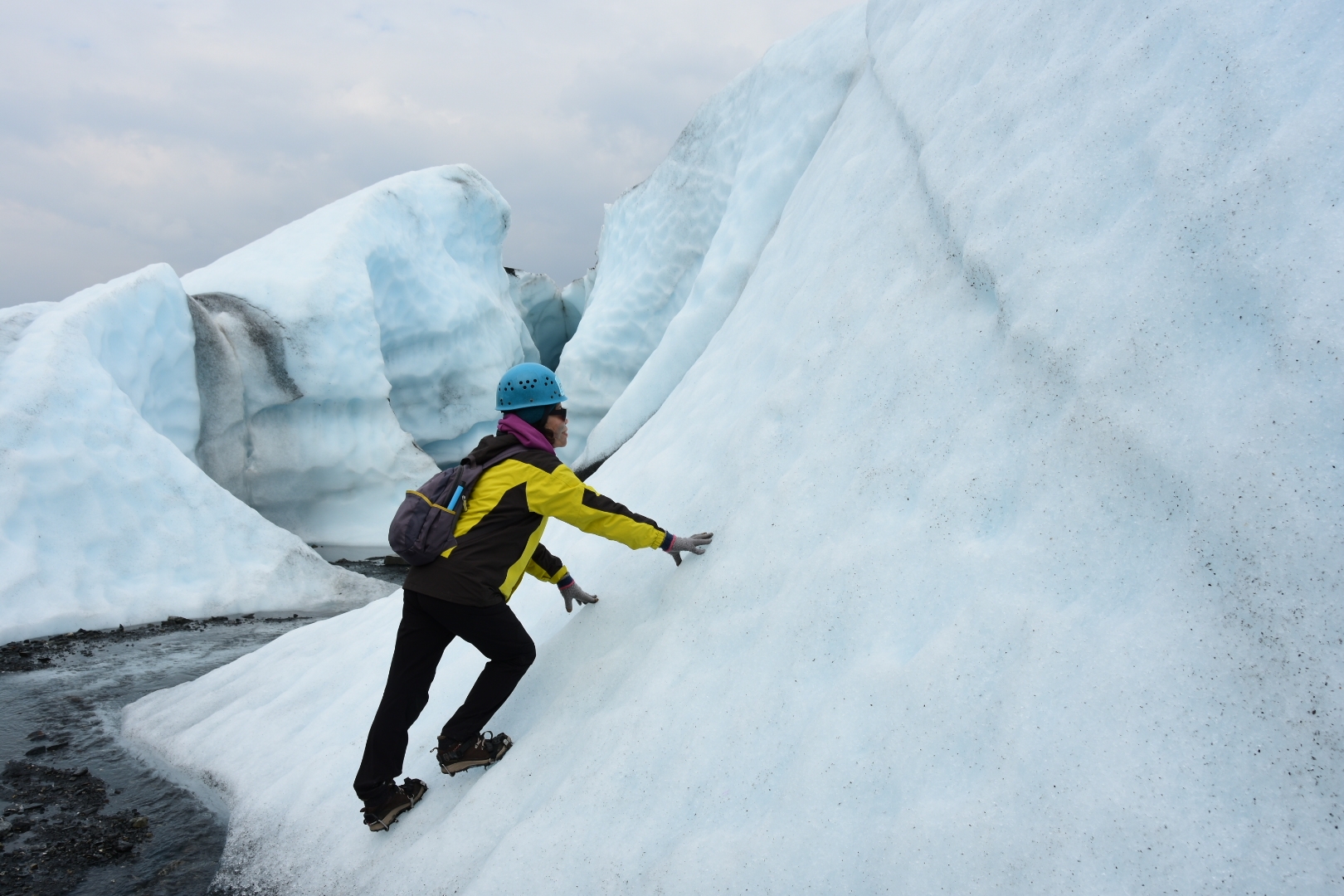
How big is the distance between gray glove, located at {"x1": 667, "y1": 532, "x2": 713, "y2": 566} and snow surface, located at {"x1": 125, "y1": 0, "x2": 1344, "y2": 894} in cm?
6

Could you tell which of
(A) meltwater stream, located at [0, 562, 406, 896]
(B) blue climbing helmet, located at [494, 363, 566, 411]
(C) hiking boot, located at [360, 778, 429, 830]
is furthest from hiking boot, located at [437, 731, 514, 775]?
(B) blue climbing helmet, located at [494, 363, 566, 411]

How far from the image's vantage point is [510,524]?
88.0 inches

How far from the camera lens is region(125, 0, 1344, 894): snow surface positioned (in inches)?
50.3

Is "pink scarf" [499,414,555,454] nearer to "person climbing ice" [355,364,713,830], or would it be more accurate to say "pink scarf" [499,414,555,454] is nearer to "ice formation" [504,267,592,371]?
"person climbing ice" [355,364,713,830]

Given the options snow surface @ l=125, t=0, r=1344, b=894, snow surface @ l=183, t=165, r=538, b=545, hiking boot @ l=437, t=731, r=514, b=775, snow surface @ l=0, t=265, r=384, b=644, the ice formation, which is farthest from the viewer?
the ice formation

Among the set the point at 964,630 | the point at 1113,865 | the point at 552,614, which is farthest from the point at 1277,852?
the point at 552,614

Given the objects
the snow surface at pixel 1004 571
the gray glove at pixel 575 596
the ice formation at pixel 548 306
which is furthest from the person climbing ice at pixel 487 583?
the ice formation at pixel 548 306

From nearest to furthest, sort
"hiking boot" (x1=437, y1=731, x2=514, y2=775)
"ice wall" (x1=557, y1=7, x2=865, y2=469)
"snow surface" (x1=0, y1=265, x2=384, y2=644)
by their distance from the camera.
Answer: "hiking boot" (x1=437, y1=731, x2=514, y2=775)
"ice wall" (x1=557, y1=7, x2=865, y2=469)
"snow surface" (x1=0, y1=265, x2=384, y2=644)

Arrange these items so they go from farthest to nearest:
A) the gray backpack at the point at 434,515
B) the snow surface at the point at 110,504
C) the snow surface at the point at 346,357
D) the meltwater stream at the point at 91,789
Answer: the snow surface at the point at 346,357 → the snow surface at the point at 110,504 → the meltwater stream at the point at 91,789 → the gray backpack at the point at 434,515

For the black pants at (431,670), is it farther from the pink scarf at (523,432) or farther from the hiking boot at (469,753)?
the pink scarf at (523,432)

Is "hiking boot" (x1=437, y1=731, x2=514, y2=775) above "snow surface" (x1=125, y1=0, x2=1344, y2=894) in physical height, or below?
below

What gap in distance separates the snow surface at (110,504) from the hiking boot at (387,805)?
195 inches

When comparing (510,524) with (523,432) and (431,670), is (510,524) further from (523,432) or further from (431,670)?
(431,670)

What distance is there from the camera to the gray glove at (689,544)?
2.30 metres
